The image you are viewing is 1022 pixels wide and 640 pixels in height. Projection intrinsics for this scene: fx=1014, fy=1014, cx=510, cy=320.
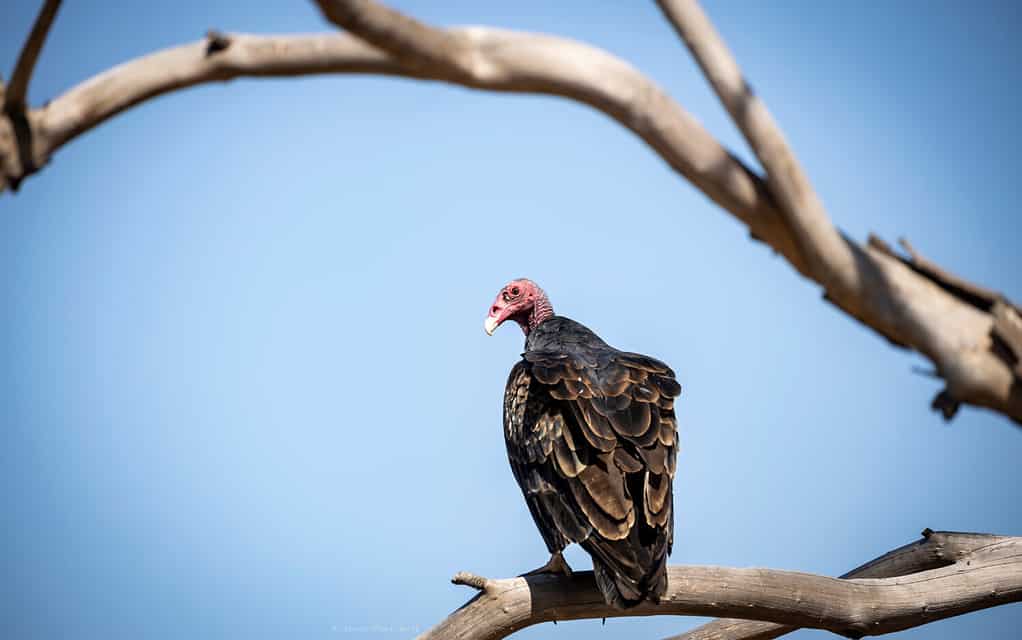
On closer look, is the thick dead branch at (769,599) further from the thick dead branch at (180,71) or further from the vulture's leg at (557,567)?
the thick dead branch at (180,71)

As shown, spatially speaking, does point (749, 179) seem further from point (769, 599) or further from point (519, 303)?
point (519, 303)

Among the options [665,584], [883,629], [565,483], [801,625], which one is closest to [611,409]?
[565,483]

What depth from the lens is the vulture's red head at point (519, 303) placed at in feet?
26.5

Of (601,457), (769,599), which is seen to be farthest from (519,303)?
(769,599)

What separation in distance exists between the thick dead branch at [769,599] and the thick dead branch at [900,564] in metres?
0.14

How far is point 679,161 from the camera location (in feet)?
8.46

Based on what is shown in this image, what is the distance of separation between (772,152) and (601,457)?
114 inches

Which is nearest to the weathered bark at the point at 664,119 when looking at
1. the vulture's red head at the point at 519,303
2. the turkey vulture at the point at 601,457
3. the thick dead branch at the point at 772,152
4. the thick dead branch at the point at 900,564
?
the thick dead branch at the point at 772,152

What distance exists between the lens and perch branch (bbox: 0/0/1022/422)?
2535mm

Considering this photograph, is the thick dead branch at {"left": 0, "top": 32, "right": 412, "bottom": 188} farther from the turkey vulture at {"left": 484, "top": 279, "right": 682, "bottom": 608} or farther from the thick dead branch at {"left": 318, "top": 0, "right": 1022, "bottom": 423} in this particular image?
the turkey vulture at {"left": 484, "top": 279, "right": 682, "bottom": 608}

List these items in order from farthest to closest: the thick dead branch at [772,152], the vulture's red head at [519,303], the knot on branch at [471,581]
Answer: the vulture's red head at [519,303], the knot on branch at [471,581], the thick dead branch at [772,152]

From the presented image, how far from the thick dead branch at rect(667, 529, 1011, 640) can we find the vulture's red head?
3227mm

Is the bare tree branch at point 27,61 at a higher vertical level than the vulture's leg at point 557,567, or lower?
higher

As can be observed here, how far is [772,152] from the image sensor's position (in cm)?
249
